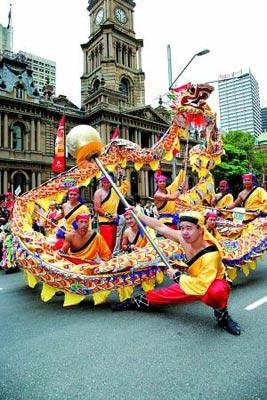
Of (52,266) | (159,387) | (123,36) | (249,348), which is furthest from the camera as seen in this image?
(123,36)

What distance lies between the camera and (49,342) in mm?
3213

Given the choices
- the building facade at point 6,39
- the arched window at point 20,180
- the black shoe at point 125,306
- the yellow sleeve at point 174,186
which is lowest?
the black shoe at point 125,306

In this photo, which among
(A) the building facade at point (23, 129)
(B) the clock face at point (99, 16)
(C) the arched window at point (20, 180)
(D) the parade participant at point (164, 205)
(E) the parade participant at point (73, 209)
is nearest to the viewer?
(E) the parade participant at point (73, 209)

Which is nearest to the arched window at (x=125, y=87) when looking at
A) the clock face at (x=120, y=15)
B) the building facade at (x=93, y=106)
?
the building facade at (x=93, y=106)

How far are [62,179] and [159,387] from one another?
383cm

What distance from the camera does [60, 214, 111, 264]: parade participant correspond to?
4.46m

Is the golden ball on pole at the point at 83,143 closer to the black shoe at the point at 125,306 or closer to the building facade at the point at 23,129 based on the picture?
the black shoe at the point at 125,306

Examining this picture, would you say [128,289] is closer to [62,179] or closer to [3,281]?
[62,179]

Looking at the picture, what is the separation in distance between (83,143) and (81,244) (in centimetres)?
150

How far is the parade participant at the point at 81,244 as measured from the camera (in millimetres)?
4457

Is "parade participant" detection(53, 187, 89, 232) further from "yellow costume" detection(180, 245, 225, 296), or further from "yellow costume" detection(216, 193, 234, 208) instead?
"yellow costume" detection(216, 193, 234, 208)

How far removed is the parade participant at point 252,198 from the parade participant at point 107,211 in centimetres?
282

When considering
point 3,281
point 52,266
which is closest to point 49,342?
point 52,266

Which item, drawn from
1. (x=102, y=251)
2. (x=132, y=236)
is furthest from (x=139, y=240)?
(x=102, y=251)
